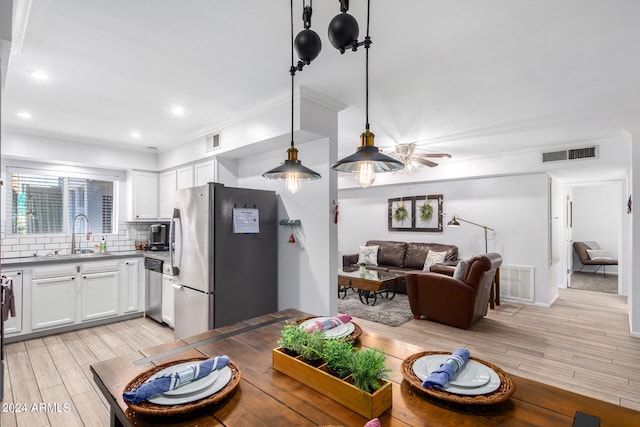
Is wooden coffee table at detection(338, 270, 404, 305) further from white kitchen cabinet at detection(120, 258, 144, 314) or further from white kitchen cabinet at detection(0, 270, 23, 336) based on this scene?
white kitchen cabinet at detection(0, 270, 23, 336)

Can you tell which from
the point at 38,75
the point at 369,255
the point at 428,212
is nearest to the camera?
the point at 38,75

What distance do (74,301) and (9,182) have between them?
1747 mm

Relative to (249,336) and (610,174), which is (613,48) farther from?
(610,174)

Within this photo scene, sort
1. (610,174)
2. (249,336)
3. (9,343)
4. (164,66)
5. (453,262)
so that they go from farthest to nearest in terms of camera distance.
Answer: (453,262)
(610,174)
(9,343)
(164,66)
(249,336)

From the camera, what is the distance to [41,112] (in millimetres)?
3332

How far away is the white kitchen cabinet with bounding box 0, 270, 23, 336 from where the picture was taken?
3.57 m

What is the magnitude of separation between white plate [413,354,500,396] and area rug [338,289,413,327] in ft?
10.2

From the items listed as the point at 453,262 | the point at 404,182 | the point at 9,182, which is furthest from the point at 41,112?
the point at 453,262

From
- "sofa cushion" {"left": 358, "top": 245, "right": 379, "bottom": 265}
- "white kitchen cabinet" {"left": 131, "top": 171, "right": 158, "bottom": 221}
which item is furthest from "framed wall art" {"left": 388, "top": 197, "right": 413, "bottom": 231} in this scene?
"white kitchen cabinet" {"left": 131, "top": 171, "right": 158, "bottom": 221}

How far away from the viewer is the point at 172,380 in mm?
1109

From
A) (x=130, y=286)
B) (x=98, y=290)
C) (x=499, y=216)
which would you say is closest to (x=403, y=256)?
(x=499, y=216)

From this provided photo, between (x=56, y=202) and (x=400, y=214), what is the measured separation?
596cm

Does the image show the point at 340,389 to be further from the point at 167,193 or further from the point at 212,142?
the point at 167,193

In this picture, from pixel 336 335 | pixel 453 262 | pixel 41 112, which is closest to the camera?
pixel 336 335
